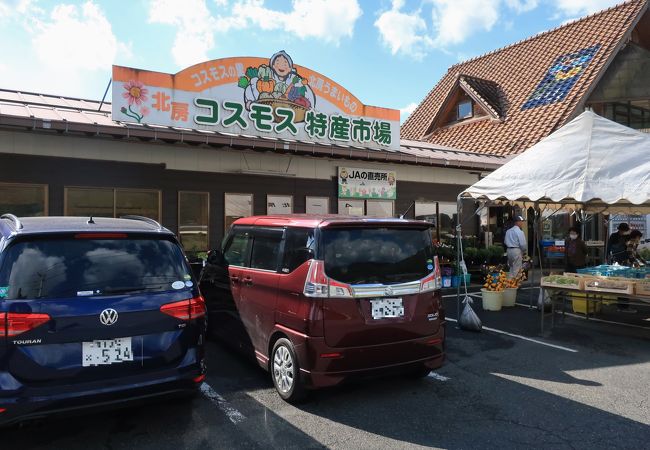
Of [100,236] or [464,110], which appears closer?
[100,236]

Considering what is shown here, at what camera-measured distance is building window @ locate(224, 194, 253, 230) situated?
10.5 meters

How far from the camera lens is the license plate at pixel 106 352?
10.5ft

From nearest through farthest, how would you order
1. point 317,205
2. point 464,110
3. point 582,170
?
point 582,170, point 317,205, point 464,110

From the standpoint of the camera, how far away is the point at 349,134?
36.2ft

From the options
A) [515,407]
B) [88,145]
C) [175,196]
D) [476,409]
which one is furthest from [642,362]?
[88,145]

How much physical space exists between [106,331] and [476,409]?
3.25m

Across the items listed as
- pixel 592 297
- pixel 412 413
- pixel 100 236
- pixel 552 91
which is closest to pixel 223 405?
pixel 412 413

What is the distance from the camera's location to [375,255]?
14.3ft

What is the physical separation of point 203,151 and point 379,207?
504 centimetres

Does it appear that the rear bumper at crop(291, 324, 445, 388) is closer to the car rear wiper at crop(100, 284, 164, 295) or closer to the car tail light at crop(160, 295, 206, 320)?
the car tail light at crop(160, 295, 206, 320)

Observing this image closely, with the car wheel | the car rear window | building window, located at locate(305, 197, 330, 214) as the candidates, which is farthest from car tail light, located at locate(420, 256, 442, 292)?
building window, located at locate(305, 197, 330, 214)

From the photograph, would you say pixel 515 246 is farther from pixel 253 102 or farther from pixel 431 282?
pixel 431 282

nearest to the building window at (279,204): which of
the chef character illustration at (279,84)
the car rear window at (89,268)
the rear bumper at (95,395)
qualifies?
the chef character illustration at (279,84)

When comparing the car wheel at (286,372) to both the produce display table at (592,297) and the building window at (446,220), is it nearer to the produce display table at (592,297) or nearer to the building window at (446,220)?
the produce display table at (592,297)
